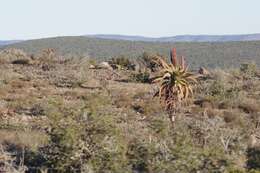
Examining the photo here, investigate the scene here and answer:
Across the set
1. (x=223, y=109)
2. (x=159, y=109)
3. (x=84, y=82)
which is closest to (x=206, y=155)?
(x=159, y=109)

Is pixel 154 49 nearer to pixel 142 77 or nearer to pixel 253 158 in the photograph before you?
pixel 142 77

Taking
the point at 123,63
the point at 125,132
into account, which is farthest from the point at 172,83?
the point at 123,63

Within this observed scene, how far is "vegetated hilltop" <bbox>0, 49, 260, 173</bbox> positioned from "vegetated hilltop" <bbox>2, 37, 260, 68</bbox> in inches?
2133

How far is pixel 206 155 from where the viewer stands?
52.4 feet

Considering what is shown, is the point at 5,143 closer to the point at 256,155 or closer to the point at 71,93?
the point at 256,155

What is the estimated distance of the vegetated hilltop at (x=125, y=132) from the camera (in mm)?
15891

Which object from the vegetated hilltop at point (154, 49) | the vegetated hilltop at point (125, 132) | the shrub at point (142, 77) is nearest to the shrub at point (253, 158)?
the vegetated hilltop at point (125, 132)

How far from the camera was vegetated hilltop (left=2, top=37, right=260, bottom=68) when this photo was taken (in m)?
92.9

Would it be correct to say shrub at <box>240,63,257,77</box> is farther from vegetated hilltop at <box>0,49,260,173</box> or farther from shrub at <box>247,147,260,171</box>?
shrub at <box>247,147,260,171</box>

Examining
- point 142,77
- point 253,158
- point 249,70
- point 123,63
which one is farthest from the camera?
point 123,63

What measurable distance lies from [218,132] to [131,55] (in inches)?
3043

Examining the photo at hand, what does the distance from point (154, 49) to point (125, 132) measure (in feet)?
277

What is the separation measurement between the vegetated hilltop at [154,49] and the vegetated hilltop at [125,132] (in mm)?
54173

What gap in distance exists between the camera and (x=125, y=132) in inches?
800
